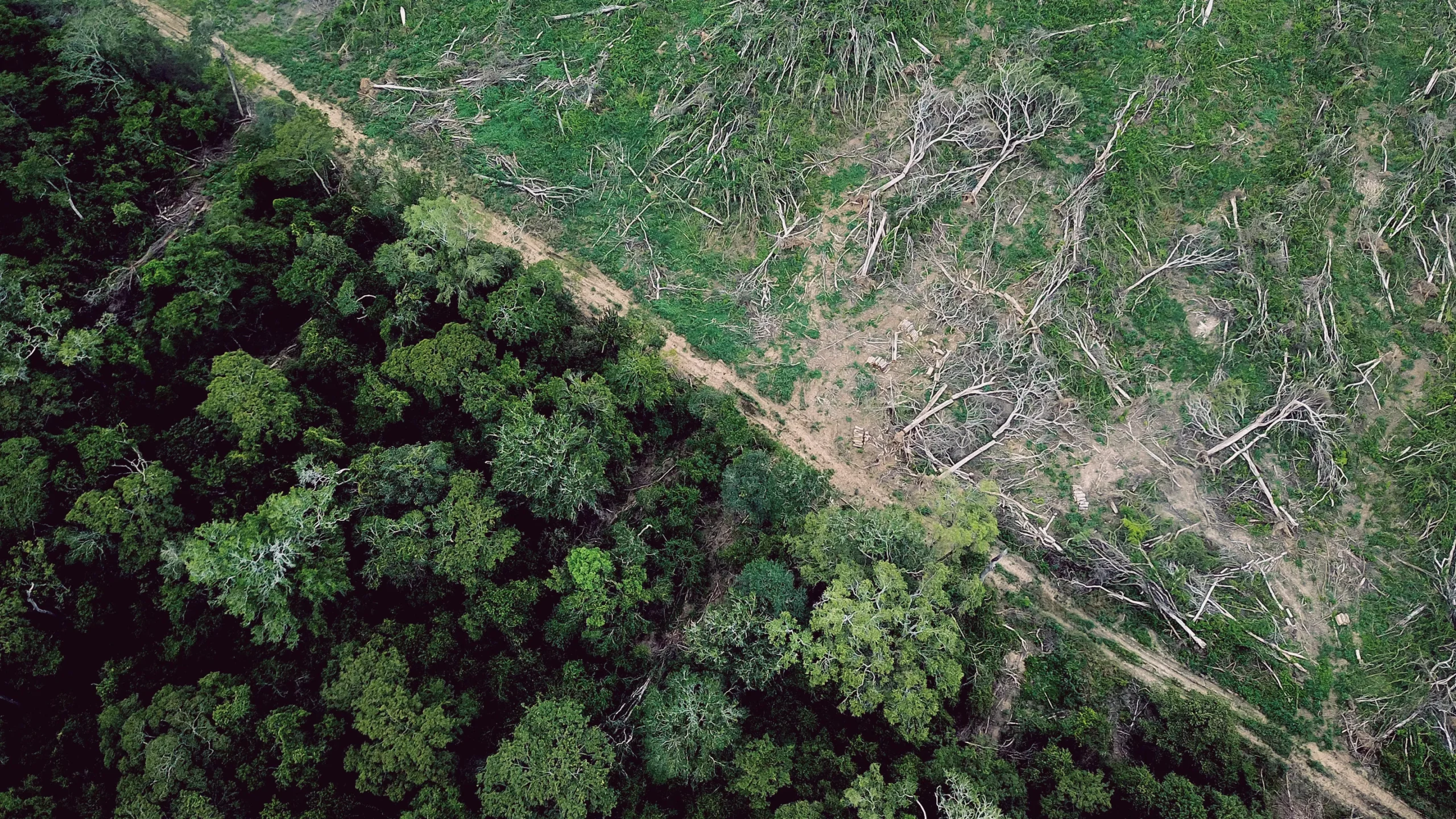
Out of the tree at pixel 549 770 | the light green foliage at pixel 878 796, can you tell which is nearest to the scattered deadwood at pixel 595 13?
the tree at pixel 549 770

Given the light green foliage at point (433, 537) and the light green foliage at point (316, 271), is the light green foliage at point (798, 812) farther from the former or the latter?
the light green foliage at point (316, 271)

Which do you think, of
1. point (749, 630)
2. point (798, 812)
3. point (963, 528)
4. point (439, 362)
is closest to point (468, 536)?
point (439, 362)

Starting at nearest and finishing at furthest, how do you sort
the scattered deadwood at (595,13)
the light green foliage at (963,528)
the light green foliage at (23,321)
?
the light green foliage at (963,528) → the light green foliage at (23,321) → the scattered deadwood at (595,13)

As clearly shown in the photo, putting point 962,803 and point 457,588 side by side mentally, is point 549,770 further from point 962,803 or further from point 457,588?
point 962,803

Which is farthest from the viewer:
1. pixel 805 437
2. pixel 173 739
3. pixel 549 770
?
pixel 805 437

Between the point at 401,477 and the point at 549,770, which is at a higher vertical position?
the point at 401,477

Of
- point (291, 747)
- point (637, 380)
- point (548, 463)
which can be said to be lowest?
point (291, 747)

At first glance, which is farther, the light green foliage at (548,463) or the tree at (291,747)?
the light green foliage at (548,463)
